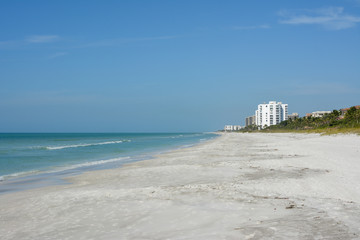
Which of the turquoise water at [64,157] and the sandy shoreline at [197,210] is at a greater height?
the sandy shoreline at [197,210]

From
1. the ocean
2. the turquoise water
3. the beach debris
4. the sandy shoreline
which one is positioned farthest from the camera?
the turquoise water

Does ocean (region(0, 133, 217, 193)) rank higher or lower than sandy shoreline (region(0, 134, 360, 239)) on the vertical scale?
lower

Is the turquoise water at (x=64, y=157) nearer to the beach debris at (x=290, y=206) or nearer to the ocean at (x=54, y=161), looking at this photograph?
the ocean at (x=54, y=161)

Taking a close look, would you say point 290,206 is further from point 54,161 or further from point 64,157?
point 64,157

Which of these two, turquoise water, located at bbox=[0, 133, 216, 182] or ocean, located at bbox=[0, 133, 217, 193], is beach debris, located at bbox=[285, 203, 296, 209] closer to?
ocean, located at bbox=[0, 133, 217, 193]

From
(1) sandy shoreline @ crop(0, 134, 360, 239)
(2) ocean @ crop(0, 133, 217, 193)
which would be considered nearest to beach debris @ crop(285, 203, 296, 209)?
(1) sandy shoreline @ crop(0, 134, 360, 239)

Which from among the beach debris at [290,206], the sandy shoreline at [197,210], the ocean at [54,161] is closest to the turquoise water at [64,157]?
the ocean at [54,161]

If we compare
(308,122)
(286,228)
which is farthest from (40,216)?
(308,122)

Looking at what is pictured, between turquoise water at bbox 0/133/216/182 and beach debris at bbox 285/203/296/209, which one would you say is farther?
turquoise water at bbox 0/133/216/182

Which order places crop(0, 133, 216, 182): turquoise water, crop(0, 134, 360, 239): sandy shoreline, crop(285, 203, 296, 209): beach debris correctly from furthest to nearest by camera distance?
crop(0, 133, 216, 182): turquoise water < crop(285, 203, 296, 209): beach debris < crop(0, 134, 360, 239): sandy shoreline

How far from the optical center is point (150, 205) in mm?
9266

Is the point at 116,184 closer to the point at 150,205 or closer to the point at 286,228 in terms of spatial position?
the point at 150,205

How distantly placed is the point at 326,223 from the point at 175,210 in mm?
3808

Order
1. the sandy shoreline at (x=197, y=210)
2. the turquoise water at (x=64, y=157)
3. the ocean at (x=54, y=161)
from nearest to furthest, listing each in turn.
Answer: the sandy shoreline at (x=197, y=210) → the ocean at (x=54, y=161) → the turquoise water at (x=64, y=157)
